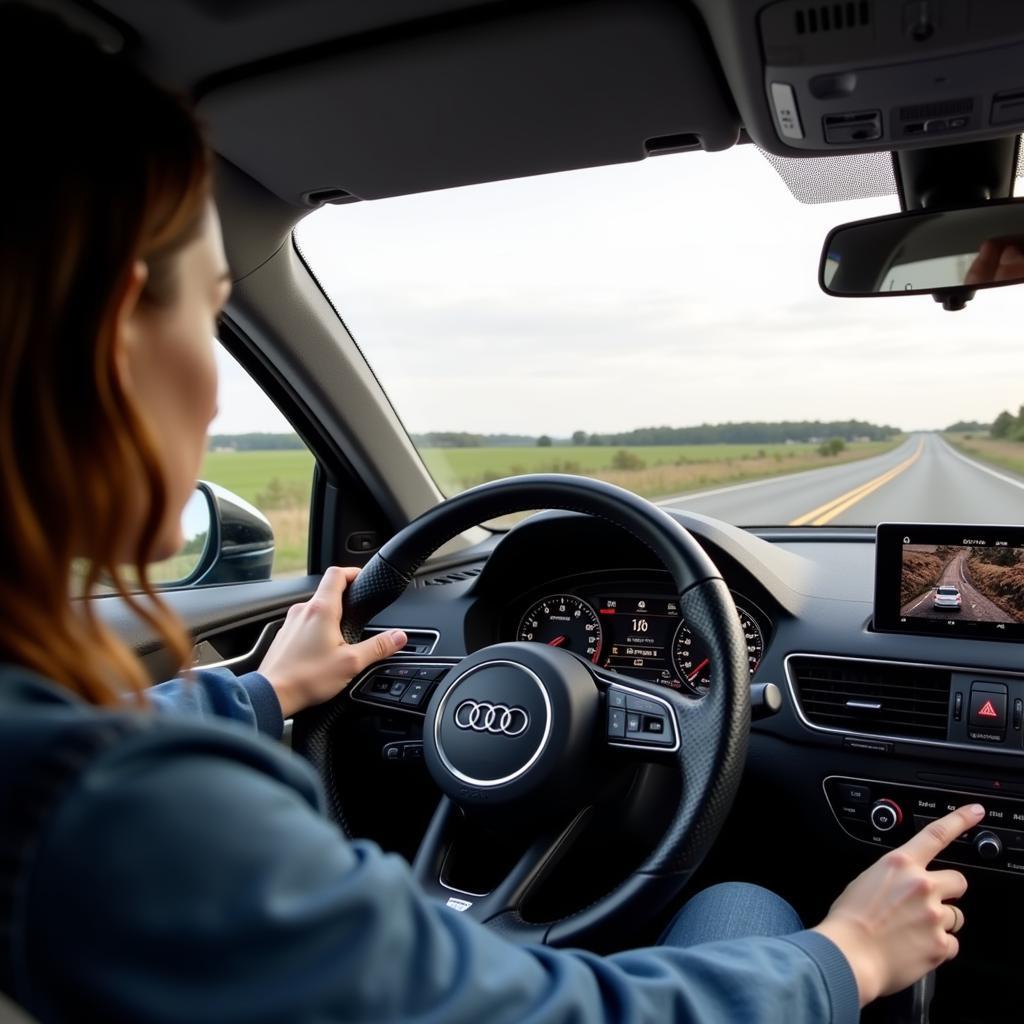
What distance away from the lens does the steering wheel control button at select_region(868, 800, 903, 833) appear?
2.35 m

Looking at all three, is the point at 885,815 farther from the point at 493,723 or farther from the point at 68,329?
the point at 68,329

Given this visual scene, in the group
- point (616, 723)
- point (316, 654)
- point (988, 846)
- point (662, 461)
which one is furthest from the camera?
point (662, 461)

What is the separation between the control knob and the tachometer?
0.62m

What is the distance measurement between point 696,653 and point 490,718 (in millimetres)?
832

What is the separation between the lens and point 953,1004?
8.54 feet

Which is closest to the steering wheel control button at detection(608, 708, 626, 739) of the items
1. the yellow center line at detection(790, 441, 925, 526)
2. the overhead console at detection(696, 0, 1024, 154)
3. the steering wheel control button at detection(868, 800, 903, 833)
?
the steering wheel control button at detection(868, 800, 903, 833)

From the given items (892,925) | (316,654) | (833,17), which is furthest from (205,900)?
(833,17)

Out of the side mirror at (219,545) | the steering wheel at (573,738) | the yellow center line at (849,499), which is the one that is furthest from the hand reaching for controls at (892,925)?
the side mirror at (219,545)

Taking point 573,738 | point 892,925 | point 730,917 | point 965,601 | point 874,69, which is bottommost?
point 730,917

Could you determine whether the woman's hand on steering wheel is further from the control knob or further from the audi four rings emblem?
the control knob

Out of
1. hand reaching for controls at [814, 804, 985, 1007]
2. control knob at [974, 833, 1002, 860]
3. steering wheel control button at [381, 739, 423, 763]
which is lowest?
control knob at [974, 833, 1002, 860]

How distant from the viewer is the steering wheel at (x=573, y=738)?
160 cm

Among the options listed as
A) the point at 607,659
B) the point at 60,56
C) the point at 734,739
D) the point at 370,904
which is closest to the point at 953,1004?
the point at 607,659

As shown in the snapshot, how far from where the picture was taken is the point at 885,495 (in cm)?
304
